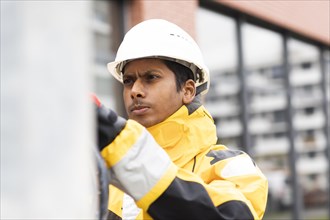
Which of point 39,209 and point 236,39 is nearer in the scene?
point 39,209

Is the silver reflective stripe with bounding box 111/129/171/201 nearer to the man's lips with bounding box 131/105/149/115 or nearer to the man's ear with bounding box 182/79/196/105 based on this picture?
the man's lips with bounding box 131/105/149/115

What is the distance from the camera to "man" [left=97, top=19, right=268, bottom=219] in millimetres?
1471

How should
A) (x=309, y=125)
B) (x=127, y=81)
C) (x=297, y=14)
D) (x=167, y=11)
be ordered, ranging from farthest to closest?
(x=309, y=125) < (x=297, y=14) < (x=167, y=11) < (x=127, y=81)

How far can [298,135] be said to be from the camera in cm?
945

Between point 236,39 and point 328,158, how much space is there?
8.56 feet

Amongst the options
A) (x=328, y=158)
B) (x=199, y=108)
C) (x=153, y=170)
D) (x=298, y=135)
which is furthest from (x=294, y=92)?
(x=153, y=170)

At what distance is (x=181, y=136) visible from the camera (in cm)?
185

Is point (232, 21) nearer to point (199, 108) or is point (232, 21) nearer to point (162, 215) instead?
point (199, 108)

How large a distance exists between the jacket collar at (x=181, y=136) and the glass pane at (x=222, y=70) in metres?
5.82

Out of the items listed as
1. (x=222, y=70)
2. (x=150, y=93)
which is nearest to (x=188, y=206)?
(x=150, y=93)

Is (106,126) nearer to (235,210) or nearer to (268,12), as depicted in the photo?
(235,210)

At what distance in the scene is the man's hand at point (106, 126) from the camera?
4.21 feet

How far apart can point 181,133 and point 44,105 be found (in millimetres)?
1005

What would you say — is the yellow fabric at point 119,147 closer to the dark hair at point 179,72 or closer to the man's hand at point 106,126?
the man's hand at point 106,126
